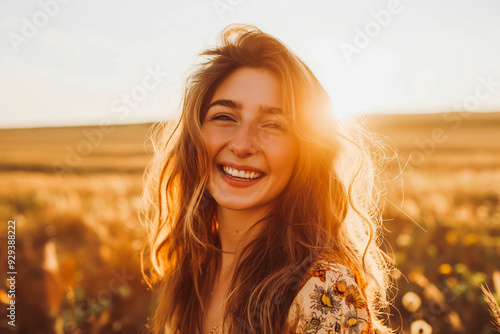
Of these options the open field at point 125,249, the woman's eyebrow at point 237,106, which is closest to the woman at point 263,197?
the woman's eyebrow at point 237,106

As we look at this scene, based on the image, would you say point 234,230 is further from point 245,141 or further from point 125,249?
point 125,249

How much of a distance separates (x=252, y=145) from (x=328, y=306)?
87cm

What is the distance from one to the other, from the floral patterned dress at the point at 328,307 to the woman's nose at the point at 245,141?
0.69m

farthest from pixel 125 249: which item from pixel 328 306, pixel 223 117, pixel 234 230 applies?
pixel 328 306

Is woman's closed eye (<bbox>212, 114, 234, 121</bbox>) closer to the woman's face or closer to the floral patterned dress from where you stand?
the woman's face

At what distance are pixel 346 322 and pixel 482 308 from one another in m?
2.72

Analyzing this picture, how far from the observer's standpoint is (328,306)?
6.54 ft

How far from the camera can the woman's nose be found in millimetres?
2461

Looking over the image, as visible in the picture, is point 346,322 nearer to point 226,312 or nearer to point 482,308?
point 226,312

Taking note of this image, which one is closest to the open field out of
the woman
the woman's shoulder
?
the woman

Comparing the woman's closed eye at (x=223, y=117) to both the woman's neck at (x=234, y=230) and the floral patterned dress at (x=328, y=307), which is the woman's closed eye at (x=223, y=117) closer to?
the woman's neck at (x=234, y=230)

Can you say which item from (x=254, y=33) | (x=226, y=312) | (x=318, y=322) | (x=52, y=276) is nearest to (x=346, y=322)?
(x=318, y=322)

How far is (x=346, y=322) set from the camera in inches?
78.7

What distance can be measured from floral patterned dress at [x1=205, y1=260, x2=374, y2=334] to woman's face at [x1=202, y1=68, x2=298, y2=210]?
0.59m
